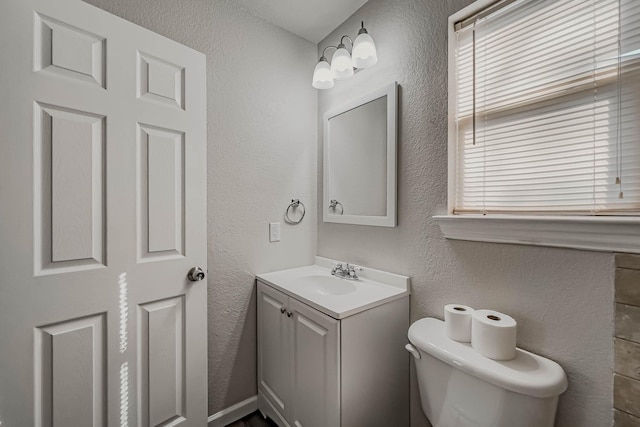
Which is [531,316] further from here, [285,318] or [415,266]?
[285,318]

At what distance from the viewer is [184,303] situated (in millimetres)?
1259

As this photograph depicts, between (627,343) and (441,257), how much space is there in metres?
0.59

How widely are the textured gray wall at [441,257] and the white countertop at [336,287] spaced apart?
0.07 meters

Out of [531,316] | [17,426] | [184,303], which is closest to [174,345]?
[184,303]

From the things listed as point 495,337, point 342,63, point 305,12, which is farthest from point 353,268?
point 305,12

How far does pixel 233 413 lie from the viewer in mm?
1562

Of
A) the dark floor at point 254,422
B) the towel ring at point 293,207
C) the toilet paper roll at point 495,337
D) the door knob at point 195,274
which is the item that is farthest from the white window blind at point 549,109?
the dark floor at point 254,422

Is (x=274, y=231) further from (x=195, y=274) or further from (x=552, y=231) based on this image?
(x=552, y=231)

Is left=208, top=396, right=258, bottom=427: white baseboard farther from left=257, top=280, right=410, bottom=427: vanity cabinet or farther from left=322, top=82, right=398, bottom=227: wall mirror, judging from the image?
left=322, top=82, right=398, bottom=227: wall mirror

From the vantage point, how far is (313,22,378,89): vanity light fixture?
1421 millimetres

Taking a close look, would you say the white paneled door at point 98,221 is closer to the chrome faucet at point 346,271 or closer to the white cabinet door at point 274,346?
the white cabinet door at point 274,346

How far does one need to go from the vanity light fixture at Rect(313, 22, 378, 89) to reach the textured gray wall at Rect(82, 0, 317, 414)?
256 millimetres

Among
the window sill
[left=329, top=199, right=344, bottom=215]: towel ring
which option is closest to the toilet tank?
the window sill

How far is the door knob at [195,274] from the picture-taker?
49.9 inches
